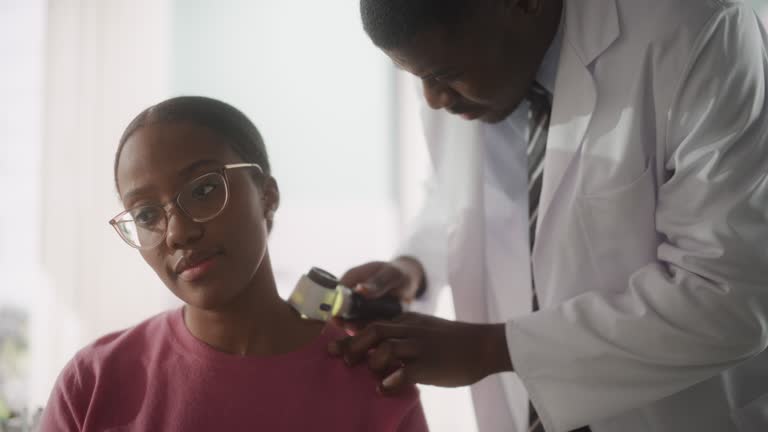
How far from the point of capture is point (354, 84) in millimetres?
2525

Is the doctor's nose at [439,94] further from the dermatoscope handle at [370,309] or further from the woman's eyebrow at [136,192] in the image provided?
the woman's eyebrow at [136,192]

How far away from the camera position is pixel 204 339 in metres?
1.05

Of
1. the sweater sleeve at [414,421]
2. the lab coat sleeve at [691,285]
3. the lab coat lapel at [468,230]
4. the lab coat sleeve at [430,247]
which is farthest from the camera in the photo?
the lab coat sleeve at [430,247]

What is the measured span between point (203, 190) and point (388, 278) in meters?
0.55

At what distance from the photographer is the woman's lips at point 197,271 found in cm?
95

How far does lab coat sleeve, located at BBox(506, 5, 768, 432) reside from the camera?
913mm

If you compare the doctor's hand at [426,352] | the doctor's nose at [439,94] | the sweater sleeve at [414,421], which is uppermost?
the doctor's nose at [439,94]

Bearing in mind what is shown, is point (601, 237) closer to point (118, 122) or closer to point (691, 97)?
point (691, 97)

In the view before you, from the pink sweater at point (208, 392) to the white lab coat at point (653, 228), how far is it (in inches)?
11.5

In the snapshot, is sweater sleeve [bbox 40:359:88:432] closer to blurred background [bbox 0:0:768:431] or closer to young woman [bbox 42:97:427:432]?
young woman [bbox 42:97:427:432]

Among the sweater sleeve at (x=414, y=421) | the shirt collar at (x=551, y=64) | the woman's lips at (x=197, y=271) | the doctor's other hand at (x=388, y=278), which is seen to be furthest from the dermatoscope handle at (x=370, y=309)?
the shirt collar at (x=551, y=64)

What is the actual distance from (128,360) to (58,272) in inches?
39.1

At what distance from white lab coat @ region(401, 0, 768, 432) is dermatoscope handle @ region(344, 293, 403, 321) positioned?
Result: 0.81 feet

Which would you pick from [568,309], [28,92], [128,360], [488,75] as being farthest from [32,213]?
[568,309]
